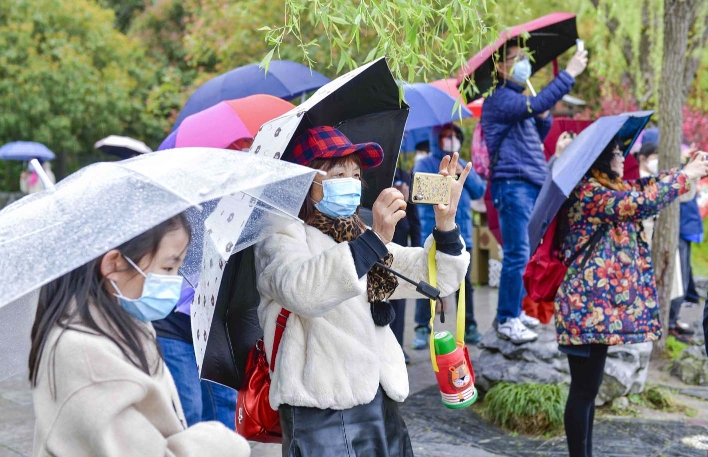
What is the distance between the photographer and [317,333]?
2.67m

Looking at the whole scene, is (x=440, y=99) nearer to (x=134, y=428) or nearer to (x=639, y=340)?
(x=639, y=340)

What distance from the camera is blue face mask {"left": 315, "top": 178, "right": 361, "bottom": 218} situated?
8.87 ft

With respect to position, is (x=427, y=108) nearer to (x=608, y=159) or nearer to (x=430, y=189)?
(x=608, y=159)

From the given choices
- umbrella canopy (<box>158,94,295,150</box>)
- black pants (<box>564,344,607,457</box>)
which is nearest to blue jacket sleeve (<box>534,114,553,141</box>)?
umbrella canopy (<box>158,94,295,150</box>)

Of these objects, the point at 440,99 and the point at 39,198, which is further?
the point at 440,99

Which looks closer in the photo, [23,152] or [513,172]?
[513,172]

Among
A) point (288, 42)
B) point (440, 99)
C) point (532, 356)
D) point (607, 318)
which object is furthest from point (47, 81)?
point (607, 318)

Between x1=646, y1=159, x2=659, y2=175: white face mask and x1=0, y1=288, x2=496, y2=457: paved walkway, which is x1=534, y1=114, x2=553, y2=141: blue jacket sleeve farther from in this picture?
x1=0, y1=288, x2=496, y2=457: paved walkway

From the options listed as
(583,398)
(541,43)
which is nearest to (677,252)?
(541,43)

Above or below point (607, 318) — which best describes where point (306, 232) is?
above

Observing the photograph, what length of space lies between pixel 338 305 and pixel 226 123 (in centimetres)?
195

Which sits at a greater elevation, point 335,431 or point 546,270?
point 546,270

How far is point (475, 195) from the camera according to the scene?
7047 millimetres

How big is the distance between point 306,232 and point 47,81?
56.9 ft
